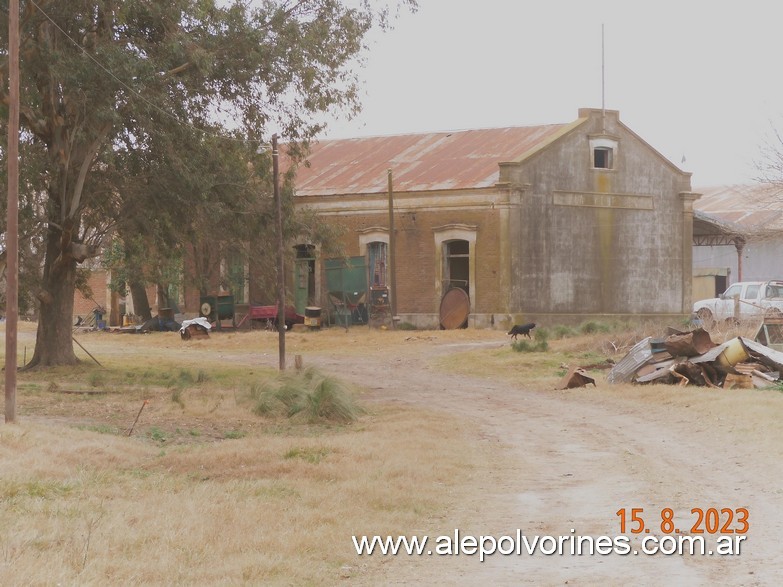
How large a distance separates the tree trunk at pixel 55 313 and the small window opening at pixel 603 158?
795 inches

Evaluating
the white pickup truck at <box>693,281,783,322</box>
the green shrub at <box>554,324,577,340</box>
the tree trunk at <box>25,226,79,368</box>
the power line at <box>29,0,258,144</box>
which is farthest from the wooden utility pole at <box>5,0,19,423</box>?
the white pickup truck at <box>693,281,783,322</box>

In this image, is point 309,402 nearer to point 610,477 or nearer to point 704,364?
point 704,364

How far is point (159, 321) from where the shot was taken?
41625 mm

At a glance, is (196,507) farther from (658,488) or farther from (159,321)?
(159,321)

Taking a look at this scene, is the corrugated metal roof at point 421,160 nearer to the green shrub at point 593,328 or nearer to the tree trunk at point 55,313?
the green shrub at point 593,328

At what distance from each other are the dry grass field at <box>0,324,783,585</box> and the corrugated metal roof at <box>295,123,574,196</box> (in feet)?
55.2

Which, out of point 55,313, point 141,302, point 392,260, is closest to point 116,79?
point 55,313

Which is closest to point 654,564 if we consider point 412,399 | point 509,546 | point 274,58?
point 509,546

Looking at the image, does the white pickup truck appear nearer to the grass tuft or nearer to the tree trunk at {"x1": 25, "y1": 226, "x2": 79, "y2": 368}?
the grass tuft

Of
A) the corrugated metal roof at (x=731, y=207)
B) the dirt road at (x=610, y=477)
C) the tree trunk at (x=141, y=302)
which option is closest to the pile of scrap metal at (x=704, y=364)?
the dirt road at (x=610, y=477)

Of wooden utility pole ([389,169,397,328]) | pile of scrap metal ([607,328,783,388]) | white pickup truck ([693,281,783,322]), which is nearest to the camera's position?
pile of scrap metal ([607,328,783,388])

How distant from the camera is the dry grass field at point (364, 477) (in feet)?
25.0

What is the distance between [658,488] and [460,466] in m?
2.48

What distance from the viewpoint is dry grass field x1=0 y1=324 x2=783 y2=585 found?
7609 millimetres
